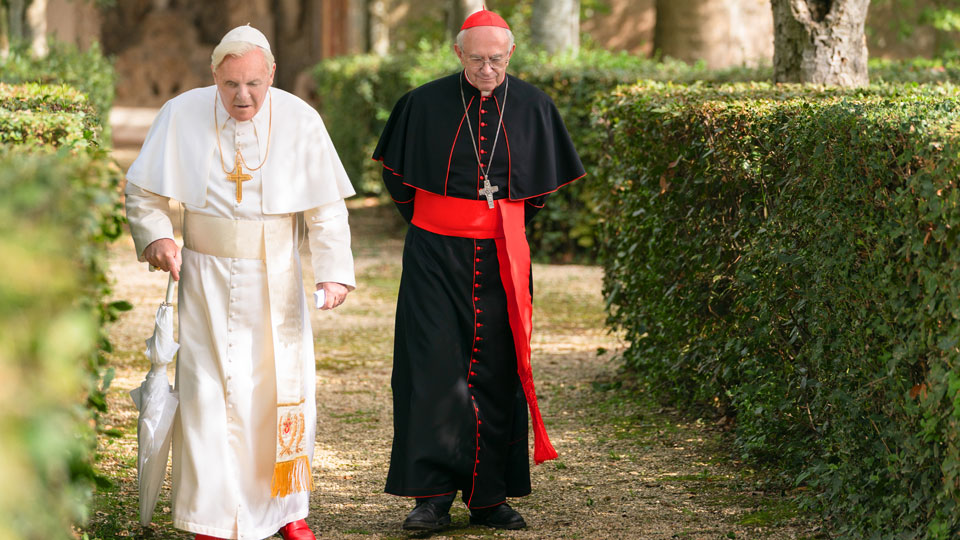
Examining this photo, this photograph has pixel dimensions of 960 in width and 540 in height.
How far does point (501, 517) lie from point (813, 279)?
5.08 ft

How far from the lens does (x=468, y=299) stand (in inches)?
194

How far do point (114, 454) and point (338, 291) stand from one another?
1938mm

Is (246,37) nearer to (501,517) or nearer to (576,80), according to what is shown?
(501,517)

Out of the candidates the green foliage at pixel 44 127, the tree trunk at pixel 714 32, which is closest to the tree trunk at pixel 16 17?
the tree trunk at pixel 714 32

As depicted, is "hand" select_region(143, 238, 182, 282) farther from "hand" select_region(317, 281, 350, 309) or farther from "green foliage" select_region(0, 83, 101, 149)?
"hand" select_region(317, 281, 350, 309)

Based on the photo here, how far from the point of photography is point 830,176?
439cm

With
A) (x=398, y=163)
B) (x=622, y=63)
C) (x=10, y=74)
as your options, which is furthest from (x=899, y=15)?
(x=398, y=163)

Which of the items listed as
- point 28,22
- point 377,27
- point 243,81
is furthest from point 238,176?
point 377,27

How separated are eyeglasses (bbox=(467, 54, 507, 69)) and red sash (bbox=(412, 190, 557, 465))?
1.74 feet

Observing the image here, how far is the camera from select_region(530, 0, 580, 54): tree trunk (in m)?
13.7

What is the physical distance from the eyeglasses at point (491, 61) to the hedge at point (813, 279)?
3.79ft

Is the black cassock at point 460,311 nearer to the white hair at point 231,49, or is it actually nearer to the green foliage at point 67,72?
the white hair at point 231,49

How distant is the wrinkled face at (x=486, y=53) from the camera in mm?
4789

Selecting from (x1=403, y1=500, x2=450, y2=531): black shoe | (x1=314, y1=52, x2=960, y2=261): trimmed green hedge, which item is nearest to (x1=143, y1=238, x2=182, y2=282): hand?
(x1=403, y1=500, x2=450, y2=531): black shoe
